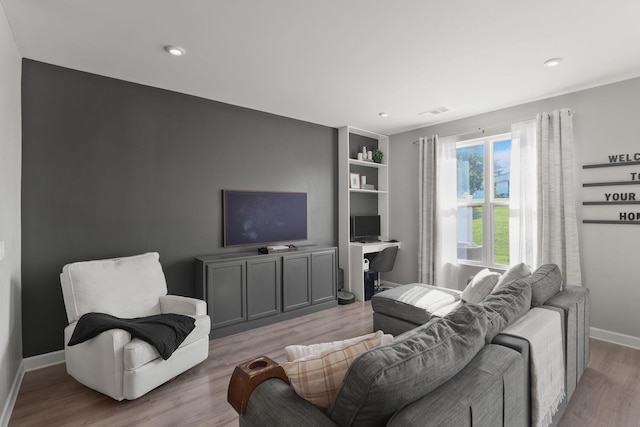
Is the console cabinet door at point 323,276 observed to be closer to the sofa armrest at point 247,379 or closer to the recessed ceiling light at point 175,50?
the recessed ceiling light at point 175,50

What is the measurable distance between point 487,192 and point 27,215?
4.98m

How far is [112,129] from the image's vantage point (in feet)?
10.2

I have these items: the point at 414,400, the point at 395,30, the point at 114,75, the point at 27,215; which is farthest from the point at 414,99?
the point at 27,215

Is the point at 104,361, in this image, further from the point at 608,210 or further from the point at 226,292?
the point at 608,210

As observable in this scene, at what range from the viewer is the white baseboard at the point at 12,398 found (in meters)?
2.01

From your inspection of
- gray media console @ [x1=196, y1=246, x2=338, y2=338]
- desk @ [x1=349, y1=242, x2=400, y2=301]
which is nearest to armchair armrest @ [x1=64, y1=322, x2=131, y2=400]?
gray media console @ [x1=196, y1=246, x2=338, y2=338]

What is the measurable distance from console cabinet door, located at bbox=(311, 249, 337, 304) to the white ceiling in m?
2.04

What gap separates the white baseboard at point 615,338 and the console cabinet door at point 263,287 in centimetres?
345

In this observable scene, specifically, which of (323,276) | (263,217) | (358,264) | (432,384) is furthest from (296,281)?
(432,384)

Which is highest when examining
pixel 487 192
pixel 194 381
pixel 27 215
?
pixel 487 192

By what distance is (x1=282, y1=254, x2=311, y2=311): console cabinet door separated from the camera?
397 cm

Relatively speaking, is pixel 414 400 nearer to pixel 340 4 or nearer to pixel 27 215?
pixel 340 4

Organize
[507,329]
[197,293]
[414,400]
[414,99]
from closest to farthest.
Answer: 1. [414,400]
2. [507,329]
3. [197,293]
4. [414,99]

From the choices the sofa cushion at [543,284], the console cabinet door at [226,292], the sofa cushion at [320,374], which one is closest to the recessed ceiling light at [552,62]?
the sofa cushion at [543,284]
